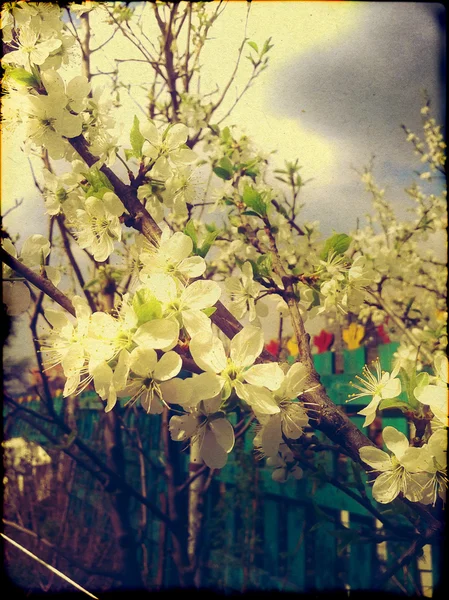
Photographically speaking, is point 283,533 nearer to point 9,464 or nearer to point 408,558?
point 408,558

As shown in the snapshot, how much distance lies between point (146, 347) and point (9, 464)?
9.91 ft

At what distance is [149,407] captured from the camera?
1.88 feet

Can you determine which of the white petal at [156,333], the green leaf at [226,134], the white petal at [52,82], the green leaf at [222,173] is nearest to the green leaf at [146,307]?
the white petal at [156,333]

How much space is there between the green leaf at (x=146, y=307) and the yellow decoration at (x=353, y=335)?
6.89 feet

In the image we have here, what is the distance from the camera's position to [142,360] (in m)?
0.55

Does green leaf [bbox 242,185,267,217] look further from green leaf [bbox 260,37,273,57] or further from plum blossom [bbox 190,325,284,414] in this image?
green leaf [bbox 260,37,273,57]

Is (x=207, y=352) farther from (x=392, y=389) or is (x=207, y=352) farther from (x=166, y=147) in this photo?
(x=166, y=147)

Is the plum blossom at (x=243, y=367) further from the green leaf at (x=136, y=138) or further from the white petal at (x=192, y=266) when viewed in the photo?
the green leaf at (x=136, y=138)

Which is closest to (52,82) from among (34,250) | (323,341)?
(34,250)

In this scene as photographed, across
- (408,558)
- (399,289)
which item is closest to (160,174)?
(408,558)

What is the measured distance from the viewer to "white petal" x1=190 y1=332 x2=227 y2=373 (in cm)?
55

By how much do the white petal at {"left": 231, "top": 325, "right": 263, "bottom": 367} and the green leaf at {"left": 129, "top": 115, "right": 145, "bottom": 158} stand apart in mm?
420

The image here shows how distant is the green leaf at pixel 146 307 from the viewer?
563mm

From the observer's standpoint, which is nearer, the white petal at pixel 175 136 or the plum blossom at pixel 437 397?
the plum blossom at pixel 437 397
